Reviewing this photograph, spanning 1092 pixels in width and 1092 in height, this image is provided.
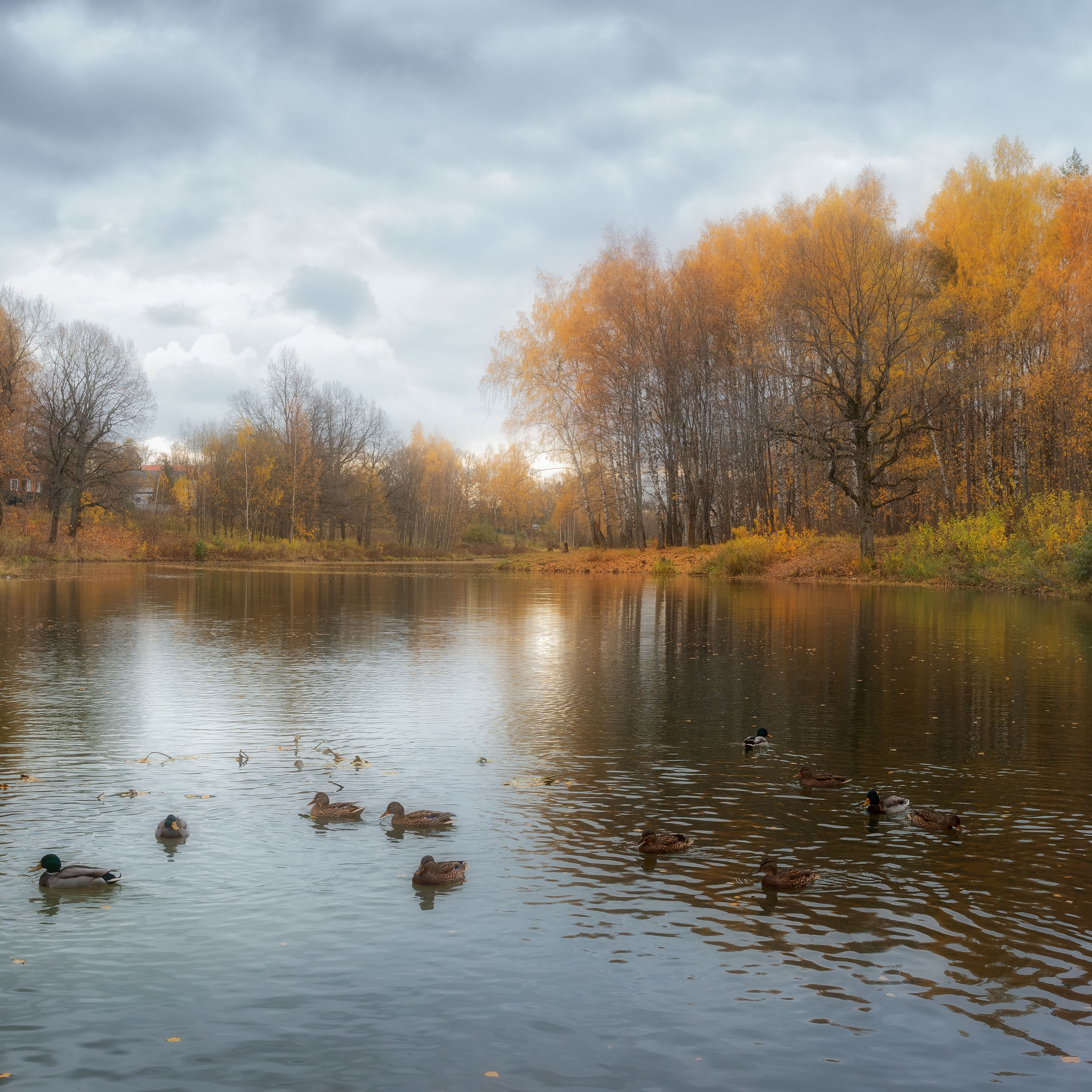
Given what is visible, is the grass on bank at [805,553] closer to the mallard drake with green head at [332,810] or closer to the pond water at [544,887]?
the pond water at [544,887]

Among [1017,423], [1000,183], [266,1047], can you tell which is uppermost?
[1000,183]

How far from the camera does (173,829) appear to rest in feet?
25.3

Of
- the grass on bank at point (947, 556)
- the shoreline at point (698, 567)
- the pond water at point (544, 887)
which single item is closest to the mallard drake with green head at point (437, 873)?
the pond water at point (544, 887)

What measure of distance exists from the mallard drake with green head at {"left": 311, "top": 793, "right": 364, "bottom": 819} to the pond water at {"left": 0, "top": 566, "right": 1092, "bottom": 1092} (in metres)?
0.16

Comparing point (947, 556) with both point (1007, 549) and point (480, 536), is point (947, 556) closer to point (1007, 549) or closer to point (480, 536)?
point (1007, 549)

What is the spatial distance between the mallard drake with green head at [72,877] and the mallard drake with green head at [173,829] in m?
0.90

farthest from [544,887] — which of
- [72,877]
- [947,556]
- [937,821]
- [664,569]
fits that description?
[664,569]

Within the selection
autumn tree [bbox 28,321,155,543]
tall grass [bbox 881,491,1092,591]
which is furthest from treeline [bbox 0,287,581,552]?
→ tall grass [bbox 881,491,1092,591]

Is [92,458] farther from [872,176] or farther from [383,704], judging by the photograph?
[383,704]

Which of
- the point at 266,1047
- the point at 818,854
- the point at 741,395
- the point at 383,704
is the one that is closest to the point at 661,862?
the point at 818,854

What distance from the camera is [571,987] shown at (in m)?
5.39

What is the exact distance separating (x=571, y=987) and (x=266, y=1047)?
1680 mm

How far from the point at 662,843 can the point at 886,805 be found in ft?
7.99

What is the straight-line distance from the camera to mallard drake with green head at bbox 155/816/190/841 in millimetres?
7719
